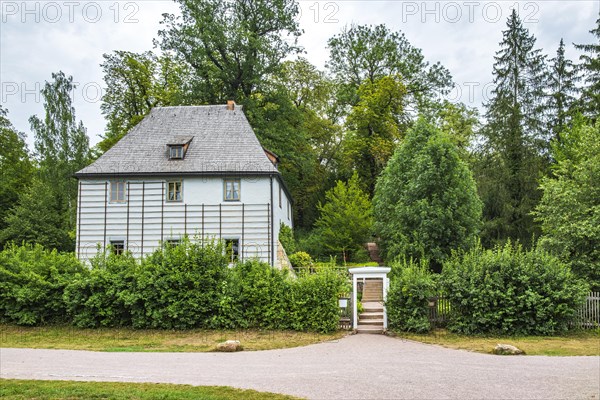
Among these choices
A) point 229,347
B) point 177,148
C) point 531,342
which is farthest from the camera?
point 177,148

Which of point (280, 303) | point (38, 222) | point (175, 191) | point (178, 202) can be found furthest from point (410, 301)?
point (38, 222)

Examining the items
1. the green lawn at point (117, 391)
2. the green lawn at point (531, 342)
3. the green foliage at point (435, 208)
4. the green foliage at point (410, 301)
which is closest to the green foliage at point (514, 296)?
the green lawn at point (531, 342)

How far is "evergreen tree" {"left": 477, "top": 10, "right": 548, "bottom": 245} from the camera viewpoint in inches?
1305

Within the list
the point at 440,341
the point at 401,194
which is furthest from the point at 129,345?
the point at 401,194

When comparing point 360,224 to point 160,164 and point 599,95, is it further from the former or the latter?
point 599,95

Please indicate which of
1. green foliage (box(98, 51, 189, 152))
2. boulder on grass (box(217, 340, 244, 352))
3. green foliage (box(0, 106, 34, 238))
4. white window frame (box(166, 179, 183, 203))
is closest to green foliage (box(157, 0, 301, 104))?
green foliage (box(98, 51, 189, 152))

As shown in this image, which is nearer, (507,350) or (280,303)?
(507,350)

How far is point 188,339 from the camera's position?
1670 cm

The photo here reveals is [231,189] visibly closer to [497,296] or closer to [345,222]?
[345,222]

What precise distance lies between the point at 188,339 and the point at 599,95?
29.9 metres

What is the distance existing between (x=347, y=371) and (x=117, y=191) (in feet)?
61.9

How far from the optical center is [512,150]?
1342 inches

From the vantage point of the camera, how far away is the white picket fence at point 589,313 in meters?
17.8

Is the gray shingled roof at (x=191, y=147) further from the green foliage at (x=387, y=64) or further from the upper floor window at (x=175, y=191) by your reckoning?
the green foliage at (x=387, y=64)
